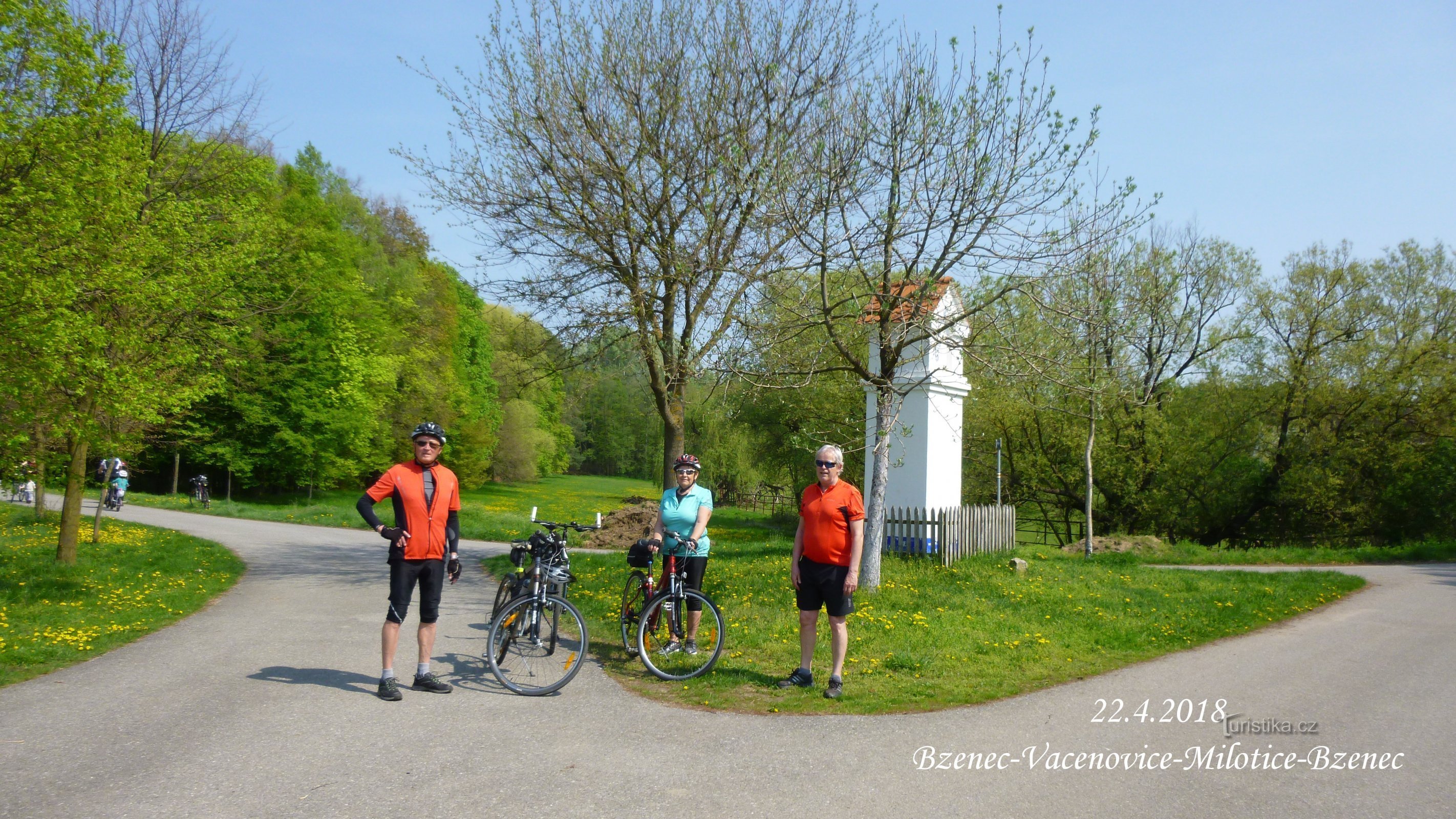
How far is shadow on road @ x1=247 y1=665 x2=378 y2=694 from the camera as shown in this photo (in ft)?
22.2

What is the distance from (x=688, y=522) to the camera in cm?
793

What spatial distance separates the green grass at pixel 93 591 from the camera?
7.90 metres

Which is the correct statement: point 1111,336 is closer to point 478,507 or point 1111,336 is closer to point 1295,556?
point 1295,556

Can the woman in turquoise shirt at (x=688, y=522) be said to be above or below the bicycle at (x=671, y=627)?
above

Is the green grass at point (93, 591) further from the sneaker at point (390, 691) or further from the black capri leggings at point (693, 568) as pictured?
the black capri leggings at point (693, 568)

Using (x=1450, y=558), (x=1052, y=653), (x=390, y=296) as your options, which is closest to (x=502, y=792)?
(x=1052, y=653)

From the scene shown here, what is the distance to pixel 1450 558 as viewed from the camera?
19.9 m

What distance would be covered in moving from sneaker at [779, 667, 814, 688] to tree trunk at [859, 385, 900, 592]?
14.7ft

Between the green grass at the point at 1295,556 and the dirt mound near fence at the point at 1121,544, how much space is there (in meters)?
0.24

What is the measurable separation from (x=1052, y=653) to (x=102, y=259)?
1143 centimetres

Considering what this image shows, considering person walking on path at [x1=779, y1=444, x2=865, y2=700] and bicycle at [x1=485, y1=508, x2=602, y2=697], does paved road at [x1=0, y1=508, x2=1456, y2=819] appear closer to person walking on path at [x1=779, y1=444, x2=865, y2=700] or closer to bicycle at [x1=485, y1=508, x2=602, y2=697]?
bicycle at [x1=485, y1=508, x2=602, y2=697]

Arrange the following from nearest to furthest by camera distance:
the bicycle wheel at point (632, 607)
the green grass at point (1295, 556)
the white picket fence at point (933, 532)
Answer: the bicycle wheel at point (632, 607) → the white picket fence at point (933, 532) → the green grass at point (1295, 556)

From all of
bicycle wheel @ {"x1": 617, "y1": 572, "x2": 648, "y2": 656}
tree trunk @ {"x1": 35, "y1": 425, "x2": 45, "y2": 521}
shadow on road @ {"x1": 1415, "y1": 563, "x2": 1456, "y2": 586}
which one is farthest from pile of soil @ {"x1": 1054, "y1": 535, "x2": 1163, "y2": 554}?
bicycle wheel @ {"x1": 617, "y1": 572, "x2": 648, "y2": 656}

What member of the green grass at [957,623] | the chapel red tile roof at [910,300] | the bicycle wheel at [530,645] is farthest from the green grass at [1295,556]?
the bicycle wheel at [530,645]
